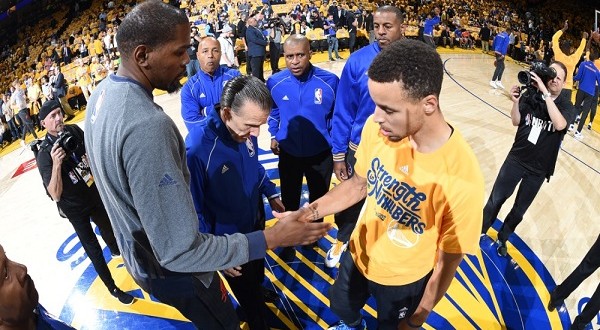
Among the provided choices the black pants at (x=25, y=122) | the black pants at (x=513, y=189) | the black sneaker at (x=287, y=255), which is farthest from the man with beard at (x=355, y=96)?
the black pants at (x=25, y=122)

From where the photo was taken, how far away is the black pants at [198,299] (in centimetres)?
164

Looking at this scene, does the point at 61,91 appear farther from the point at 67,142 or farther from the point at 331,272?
the point at 331,272

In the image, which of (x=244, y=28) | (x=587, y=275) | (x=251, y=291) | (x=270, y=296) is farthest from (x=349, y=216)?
(x=244, y=28)

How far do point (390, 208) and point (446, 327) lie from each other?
165cm

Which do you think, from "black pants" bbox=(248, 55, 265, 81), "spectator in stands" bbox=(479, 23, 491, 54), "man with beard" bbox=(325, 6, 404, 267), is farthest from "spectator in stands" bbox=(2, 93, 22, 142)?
"spectator in stands" bbox=(479, 23, 491, 54)

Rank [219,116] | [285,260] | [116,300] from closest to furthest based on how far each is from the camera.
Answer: [219,116]
[116,300]
[285,260]

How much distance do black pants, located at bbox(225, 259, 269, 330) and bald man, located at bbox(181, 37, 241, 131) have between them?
5.81 ft

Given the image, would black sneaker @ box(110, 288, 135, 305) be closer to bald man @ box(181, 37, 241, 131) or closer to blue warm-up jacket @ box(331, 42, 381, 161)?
bald man @ box(181, 37, 241, 131)

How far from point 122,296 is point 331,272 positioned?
5.78 feet

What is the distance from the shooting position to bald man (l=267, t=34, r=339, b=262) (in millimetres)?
3229

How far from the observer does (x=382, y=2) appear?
54.0ft

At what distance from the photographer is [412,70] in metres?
1.44

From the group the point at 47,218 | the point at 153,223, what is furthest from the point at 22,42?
the point at 153,223

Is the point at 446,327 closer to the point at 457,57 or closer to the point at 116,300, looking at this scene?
the point at 116,300
